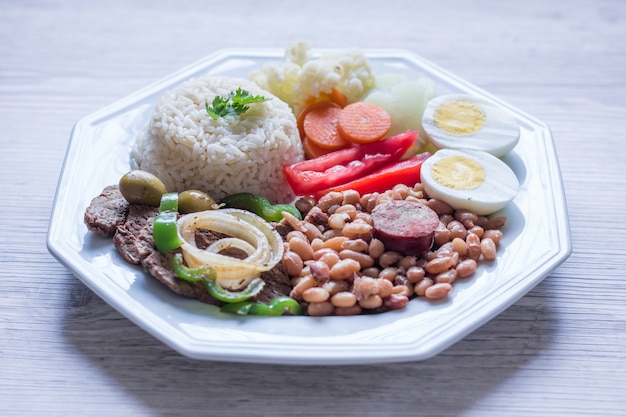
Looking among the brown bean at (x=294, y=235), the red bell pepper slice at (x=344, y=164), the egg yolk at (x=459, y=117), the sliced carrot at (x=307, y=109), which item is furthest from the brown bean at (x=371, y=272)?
the sliced carrot at (x=307, y=109)

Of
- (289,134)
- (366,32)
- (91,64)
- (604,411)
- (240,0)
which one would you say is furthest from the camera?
(240,0)

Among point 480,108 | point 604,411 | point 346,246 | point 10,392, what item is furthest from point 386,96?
point 10,392

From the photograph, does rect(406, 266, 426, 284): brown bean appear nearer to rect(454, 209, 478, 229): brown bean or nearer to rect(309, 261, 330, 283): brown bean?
rect(309, 261, 330, 283): brown bean

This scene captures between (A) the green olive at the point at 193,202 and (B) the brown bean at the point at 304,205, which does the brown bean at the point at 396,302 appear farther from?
(A) the green olive at the point at 193,202

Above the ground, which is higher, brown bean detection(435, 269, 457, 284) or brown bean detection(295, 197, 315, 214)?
brown bean detection(435, 269, 457, 284)

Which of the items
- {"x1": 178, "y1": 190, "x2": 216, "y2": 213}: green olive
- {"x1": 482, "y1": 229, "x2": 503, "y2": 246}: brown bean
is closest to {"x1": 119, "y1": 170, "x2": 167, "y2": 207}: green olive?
{"x1": 178, "y1": 190, "x2": 216, "y2": 213}: green olive

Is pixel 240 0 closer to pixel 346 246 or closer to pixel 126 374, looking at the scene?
pixel 346 246
